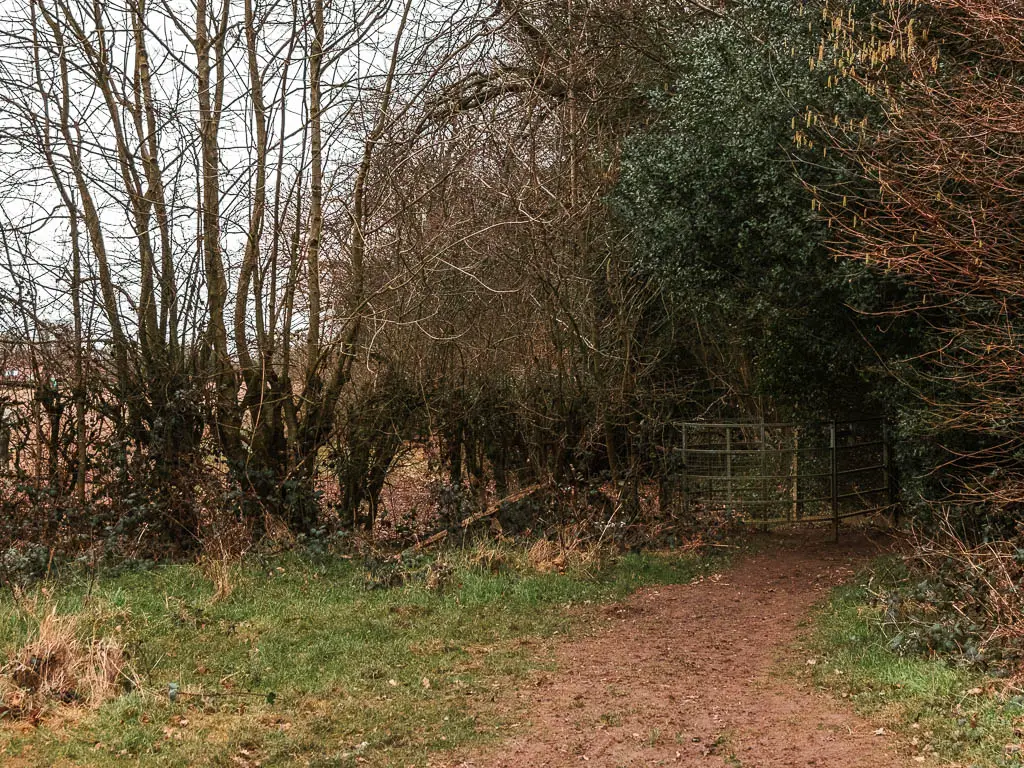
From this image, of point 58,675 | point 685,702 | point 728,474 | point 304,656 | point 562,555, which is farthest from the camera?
point 728,474

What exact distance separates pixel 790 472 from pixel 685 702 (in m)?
8.59

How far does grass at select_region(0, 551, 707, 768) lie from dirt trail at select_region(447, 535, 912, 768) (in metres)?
0.32

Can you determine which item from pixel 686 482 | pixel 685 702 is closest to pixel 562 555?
pixel 686 482

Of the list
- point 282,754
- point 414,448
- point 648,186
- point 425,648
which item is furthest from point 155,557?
point 648,186

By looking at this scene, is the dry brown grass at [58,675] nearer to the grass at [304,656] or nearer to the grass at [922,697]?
the grass at [304,656]

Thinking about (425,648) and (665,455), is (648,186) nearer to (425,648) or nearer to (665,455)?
(665,455)

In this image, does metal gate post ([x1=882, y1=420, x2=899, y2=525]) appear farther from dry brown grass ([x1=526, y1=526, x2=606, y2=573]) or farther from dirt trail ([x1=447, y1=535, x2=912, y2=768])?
dry brown grass ([x1=526, y1=526, x2=606, y2=573])

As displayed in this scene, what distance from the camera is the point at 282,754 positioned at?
5.18 meters

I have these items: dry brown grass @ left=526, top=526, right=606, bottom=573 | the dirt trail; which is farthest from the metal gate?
the dirt trail

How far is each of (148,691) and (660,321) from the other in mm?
10145

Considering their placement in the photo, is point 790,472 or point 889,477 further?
point 790,472

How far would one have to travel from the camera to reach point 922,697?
19.1 ft

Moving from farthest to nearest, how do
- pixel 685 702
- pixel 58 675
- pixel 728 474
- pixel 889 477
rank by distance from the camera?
pixel 889 477 < pixel 728 474 < pixel 685 702 < pixel 58 675

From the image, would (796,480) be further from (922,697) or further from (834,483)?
(922,697)
